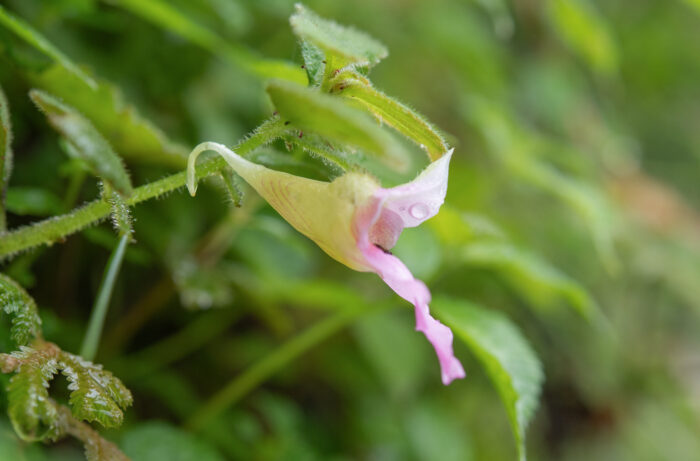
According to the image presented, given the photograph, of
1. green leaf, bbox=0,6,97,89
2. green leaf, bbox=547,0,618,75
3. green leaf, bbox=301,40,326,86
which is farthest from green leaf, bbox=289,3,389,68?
green leaf, bbox=547,0,618,75

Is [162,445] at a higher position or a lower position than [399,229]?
lower

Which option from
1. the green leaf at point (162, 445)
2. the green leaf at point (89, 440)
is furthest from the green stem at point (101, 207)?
the green leaf at point (162, 445)

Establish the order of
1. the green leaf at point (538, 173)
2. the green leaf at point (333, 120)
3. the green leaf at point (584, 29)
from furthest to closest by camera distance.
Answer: the green leaf at point (584, 29), the green leaf at point (538, 173), the green leaf at point (333, 120)

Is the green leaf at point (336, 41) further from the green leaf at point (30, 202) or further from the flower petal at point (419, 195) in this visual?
the green leaf at point (30, 202)

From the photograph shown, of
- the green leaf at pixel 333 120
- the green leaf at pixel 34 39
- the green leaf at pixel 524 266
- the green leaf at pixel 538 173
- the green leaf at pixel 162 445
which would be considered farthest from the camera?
the green leaf at pixel 538 173

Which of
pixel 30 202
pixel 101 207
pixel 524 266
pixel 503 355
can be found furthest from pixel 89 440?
pixel 524 266

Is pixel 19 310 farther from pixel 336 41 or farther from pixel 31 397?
pixel 336 41

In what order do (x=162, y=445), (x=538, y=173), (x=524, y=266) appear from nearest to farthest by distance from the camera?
(x=162, y=445) < (x=524, y=266) < (x=538, y=173)

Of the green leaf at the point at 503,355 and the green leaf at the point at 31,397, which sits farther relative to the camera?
the green leaf at the point at 503,355

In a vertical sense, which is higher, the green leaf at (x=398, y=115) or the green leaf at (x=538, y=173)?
the green leaf at (x=538, y=173)
